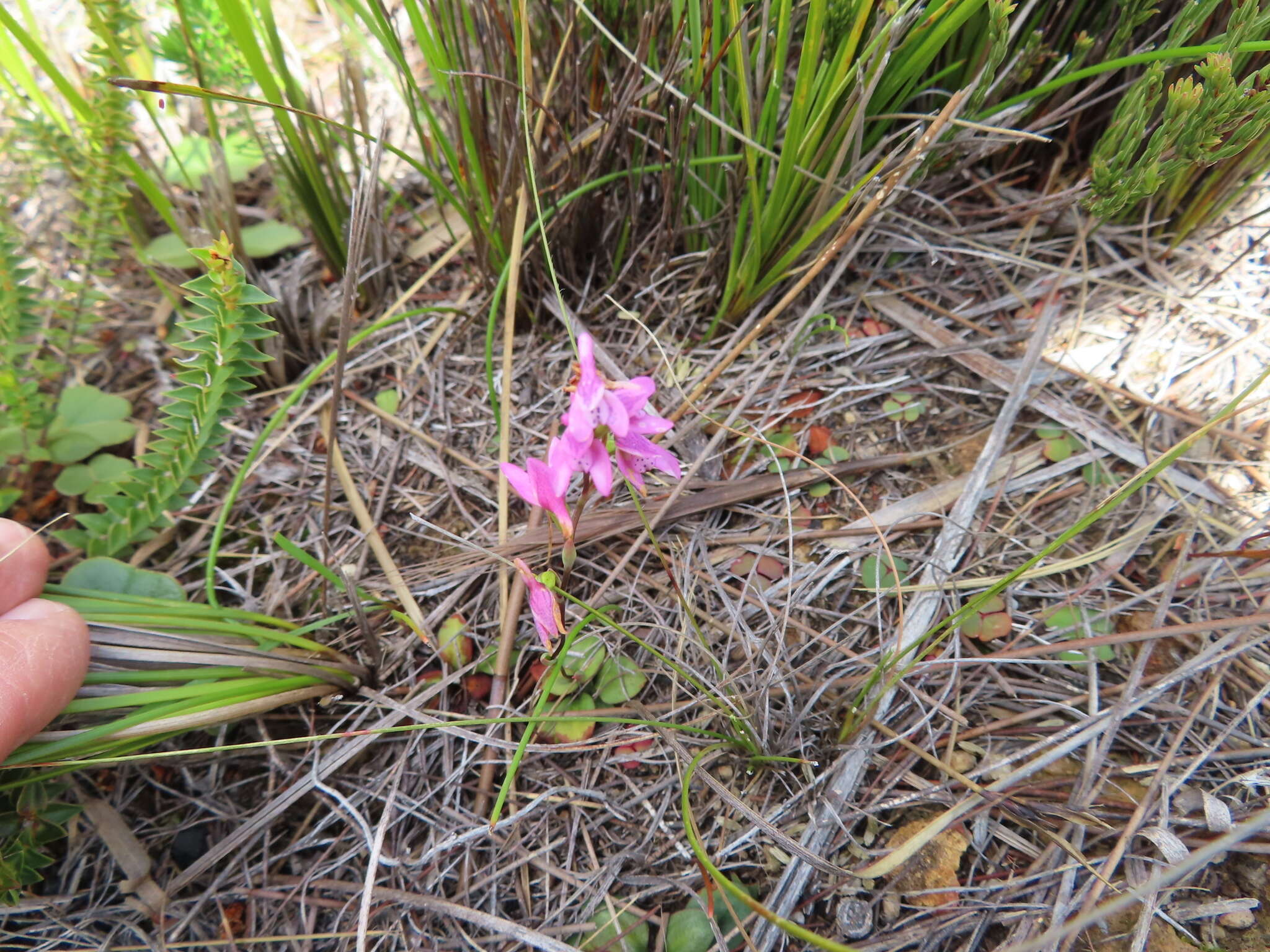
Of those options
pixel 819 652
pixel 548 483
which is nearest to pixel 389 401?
pixel 548 483

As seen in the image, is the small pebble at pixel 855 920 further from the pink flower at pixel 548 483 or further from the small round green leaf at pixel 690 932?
the pink flower at pixel 548 483

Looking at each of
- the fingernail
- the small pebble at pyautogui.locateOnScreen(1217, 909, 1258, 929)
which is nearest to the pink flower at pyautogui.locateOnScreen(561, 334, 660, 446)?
the fingernail

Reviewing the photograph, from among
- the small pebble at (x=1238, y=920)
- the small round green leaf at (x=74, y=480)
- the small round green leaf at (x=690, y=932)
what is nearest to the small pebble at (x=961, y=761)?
the small pebble at (x=1238, y=920)

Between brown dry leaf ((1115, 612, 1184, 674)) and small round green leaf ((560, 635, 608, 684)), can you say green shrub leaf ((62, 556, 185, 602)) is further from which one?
brown dry leaf ((1115, 612, 1184, 674))

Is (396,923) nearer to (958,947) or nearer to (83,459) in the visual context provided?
(958,947)

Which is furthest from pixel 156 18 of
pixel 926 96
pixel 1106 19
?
pixel 1106 19

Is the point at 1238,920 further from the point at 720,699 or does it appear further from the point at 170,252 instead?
the point at 170,252
